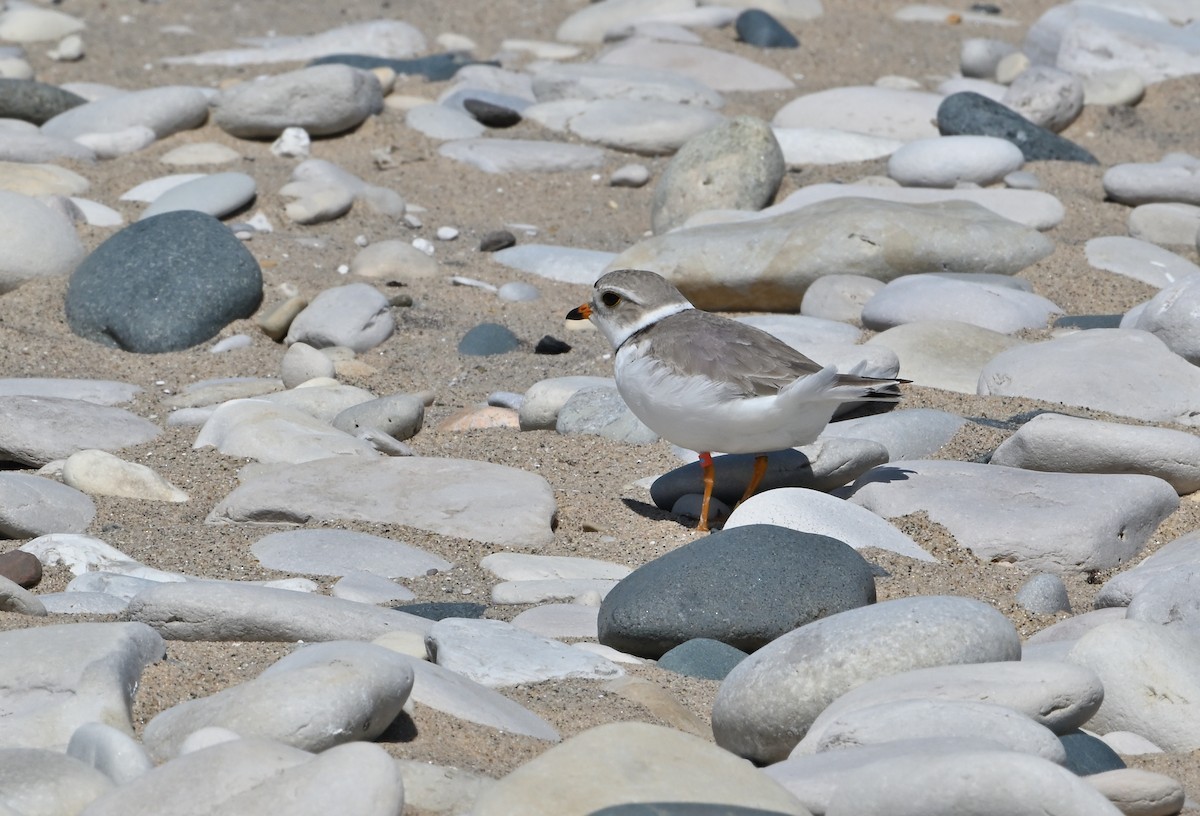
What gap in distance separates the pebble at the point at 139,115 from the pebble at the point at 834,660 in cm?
678

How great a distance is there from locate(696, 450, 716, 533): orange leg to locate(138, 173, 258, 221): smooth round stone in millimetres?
4011

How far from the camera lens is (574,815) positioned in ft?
8.12

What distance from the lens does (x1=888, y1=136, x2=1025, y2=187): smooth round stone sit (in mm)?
8234

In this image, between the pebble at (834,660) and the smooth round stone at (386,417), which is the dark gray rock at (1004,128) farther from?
the pebble at (834,660)

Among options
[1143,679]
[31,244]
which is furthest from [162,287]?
[1143,679]

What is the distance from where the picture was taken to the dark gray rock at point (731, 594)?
3.71 metres

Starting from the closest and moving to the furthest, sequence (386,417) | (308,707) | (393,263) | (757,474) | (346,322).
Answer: (308,707) → (757,474) → (386,417) → (346,322) → (393,263)

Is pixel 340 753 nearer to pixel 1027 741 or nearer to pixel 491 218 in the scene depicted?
pixel 1027 741

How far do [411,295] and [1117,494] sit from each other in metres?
3.70

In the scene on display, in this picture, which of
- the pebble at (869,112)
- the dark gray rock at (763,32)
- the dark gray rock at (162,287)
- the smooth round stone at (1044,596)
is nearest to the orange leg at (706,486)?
the smooth round stone at (1044,596)

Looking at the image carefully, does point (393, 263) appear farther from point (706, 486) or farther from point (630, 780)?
point (630, 780)

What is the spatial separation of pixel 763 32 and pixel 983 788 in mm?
9419

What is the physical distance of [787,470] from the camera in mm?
4840

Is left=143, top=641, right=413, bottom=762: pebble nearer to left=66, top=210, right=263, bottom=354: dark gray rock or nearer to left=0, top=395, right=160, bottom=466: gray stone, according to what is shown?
left=0, top=395, right=160, bottom=466: gray stone
